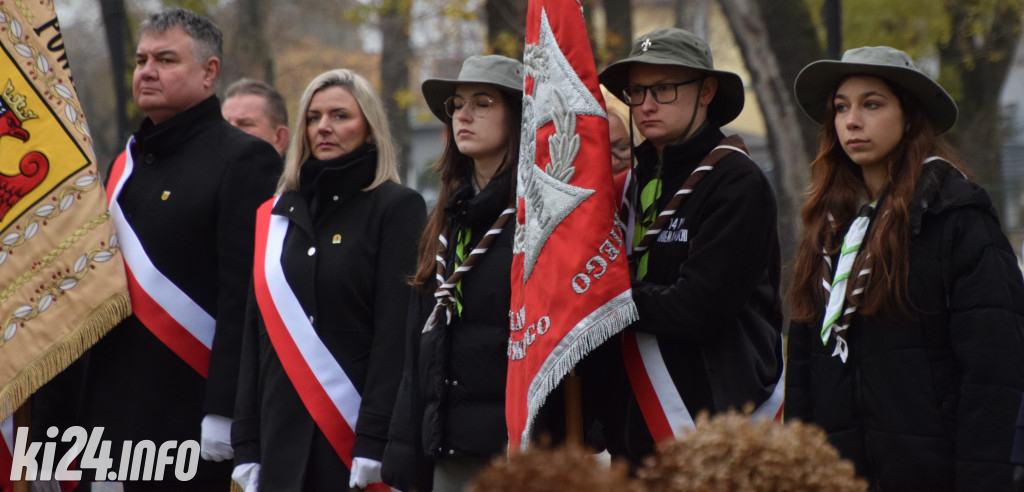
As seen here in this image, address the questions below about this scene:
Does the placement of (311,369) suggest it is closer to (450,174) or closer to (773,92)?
(450,174)

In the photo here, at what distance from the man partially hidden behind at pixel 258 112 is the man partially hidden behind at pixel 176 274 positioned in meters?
1.69

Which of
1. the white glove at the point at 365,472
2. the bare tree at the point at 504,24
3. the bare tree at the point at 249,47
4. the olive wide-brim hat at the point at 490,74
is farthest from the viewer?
the bare tree at the point at 249,47

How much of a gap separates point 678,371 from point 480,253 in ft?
A: 2.80

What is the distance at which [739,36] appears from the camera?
9.55 metres

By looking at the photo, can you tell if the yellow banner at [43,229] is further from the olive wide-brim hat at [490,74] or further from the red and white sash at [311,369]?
the olive wide-brim hat at [490,74]

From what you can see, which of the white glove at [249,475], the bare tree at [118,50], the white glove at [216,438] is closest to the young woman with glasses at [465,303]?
the white glove at [249,475]

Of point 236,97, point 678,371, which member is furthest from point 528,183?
point 236,97

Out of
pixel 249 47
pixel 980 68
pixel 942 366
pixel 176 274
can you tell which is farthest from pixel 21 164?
pixel 249 47

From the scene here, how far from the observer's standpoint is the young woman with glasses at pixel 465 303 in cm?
427

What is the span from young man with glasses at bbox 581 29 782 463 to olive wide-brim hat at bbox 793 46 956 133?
0.33 metres

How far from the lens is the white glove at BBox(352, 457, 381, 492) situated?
4.59 meters

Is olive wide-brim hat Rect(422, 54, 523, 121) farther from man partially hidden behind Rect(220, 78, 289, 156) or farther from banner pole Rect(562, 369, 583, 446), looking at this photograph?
man partially hidden behind Rect(220, 78, 289, 156)

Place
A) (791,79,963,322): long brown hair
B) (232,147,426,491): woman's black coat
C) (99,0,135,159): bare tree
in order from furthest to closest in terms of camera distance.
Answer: (99,0,135,159): bare tree → (232,147,426,491): woman's black coat → (791,79,963,322): long brown hair

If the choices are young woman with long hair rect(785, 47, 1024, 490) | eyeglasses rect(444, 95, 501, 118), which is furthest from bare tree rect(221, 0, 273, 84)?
young woman with long hair rect(785, 47, 1024, 490)
